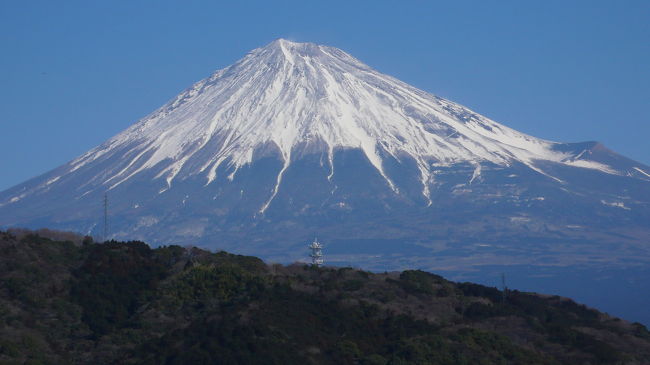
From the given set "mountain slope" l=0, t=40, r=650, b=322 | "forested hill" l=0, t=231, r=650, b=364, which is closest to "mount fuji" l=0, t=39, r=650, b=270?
"mountain slope" l=0, t=40, r=650, b=322

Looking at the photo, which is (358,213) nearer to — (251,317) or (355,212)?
(355,212)

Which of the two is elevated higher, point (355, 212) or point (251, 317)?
point (355, 212)

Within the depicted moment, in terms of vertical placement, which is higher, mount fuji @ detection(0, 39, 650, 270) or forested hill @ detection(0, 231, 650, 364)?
mount fuji @ detection(0, 39, 650, 270)

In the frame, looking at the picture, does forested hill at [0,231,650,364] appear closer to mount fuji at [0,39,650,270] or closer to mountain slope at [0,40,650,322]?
mountain slope at [0,40,650,322]

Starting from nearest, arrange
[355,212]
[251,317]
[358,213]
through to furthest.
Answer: [251,317] → [358,213] → [355,212]

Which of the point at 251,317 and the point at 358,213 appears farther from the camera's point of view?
the point at 358,213

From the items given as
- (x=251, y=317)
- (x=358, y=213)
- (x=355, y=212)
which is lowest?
(x=251, y=317)

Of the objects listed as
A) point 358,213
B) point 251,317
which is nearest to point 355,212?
point 358,213

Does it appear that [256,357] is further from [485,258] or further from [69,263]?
[485,258]

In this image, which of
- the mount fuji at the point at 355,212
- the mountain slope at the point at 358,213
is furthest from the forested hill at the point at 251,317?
the mount fuji at the point at 355,212
